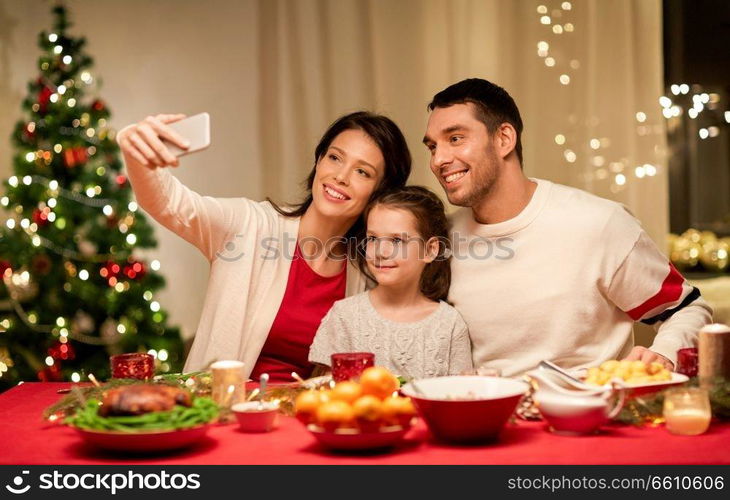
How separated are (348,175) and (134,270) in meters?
2.00

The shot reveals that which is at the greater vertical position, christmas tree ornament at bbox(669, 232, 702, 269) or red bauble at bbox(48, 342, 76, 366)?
christmas tree ornament at bbox(669, 232, 702, 269)

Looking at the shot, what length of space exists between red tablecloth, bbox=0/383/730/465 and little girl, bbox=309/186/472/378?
0.67 metres

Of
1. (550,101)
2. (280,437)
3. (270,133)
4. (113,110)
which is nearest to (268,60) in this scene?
(270,133)

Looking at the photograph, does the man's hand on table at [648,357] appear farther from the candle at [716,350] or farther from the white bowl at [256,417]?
the white bowl at [256,417]

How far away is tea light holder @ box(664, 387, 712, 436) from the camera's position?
59.2 inches

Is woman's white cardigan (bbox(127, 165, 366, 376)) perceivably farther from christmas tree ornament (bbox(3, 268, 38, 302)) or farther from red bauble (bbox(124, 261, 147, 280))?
christmas tree ornament (bbox(3, 268, 38, 302))

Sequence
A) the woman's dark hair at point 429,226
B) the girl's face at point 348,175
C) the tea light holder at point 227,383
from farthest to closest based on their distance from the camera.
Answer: the girl's face at point 348,175
the woman's dark hair at point 429,226
the tea light holder at point 227,383

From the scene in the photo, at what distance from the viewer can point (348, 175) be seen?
259 cm

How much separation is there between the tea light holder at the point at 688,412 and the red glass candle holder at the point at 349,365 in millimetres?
623

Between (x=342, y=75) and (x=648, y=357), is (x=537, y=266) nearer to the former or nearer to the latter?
(x=648, y=357)

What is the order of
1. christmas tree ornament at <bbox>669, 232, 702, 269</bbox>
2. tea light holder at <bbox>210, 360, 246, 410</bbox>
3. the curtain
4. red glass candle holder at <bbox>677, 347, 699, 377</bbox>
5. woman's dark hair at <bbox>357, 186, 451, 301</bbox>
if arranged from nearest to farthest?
tea light holder at <bbox>210, 360, 246, 410</bbox> → red glass candle holder at <bbox>677, 347, 699, 377</bbox> → woman's dark hair at <bbox>357, 186, 451, 301</bbox> → the curtain → christmas tree ornament at <bbox>669, 232, 702, 269</bbox>

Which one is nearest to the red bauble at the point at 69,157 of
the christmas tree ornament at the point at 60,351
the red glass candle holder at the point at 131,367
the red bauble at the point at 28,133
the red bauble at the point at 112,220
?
the red bauble at the point at 28,133

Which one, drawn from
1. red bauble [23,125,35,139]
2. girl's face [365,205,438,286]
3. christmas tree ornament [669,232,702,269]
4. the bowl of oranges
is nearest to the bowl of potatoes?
the bowl of oranges

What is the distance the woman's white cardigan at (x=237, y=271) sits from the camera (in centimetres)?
253
